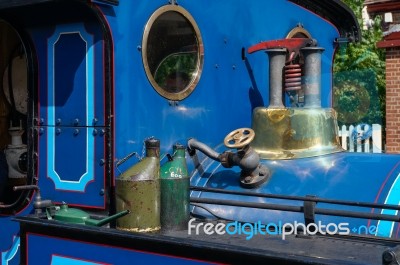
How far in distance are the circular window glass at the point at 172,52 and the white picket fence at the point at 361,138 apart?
7520mm

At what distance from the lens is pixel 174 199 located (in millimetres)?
2594

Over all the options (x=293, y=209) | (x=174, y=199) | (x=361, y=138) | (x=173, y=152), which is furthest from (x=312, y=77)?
(x=361, y=138)

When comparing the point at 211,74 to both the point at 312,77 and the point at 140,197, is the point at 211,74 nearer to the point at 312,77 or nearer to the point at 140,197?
the point at 312,77

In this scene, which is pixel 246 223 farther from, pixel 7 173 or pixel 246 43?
pixel 7 173

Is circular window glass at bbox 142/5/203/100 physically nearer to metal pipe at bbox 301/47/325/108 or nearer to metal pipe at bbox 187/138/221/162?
metal pipe at bbox 187/138/221/162

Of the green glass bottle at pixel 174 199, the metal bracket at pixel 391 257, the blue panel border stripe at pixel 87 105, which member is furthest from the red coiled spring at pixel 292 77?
the metal bracket at pixel 391 257

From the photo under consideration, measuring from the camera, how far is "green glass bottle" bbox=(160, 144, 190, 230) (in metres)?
2.59

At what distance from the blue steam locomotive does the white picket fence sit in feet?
23.3

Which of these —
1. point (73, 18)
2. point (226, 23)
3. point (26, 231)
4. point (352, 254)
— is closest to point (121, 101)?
point (73, 18)

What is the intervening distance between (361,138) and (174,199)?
8264 mm

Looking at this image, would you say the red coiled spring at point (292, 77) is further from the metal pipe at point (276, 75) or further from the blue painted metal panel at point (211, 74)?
the blue painted metal panel at point (211, 74)

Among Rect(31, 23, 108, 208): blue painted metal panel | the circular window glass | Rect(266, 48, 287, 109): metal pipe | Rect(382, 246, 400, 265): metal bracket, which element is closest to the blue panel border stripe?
Rect(31, 23, 108, 208): blue painted metal panel

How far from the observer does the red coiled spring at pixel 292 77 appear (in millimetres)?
3232

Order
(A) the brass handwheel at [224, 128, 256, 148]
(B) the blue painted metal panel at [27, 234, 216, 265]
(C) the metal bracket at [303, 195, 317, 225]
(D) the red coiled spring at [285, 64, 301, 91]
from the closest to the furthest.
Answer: (B) the blue painted metal panel at [27, 234, 216, 265] < (C) the metal bracket at [303, 195, 317, 225] < (A) the brass handwheel at [224, 128, 256, 148] < (D) the red coiled spring at [285, 64, 301, 91]
